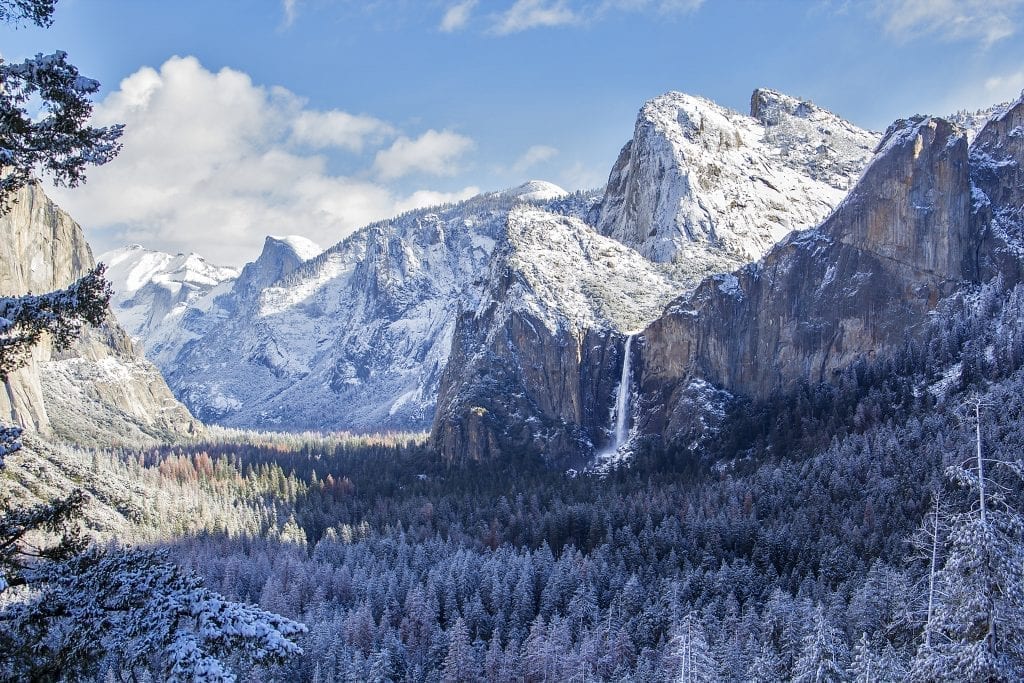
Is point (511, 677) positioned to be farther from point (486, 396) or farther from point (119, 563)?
point (486, 396)

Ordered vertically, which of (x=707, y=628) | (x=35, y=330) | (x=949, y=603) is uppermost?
(x=35, y=330)

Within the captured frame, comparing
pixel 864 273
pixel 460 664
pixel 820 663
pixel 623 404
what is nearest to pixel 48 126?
pixel 820 663

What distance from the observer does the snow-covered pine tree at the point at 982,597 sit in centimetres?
1816

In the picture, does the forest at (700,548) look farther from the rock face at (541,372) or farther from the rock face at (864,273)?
the rock face at (541,372)

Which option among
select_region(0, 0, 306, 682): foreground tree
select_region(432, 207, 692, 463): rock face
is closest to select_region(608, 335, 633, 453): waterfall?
select_region(432, 207, 692, 463): rock face

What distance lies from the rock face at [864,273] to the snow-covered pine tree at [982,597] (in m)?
137

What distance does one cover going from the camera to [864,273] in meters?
151

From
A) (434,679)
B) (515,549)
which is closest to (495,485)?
(515,549)

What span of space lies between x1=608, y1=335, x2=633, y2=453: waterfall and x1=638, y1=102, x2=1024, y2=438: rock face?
321 inches

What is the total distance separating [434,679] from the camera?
234 feet

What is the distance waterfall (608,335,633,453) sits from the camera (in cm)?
17588

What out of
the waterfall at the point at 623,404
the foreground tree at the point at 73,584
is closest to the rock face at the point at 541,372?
the waterfall at the point at 623,404

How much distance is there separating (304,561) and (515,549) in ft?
94.4

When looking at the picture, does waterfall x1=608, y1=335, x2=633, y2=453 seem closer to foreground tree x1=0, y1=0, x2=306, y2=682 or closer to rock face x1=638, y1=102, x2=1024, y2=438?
rock face x1=638, y1=102, x2=1024, y2=438
